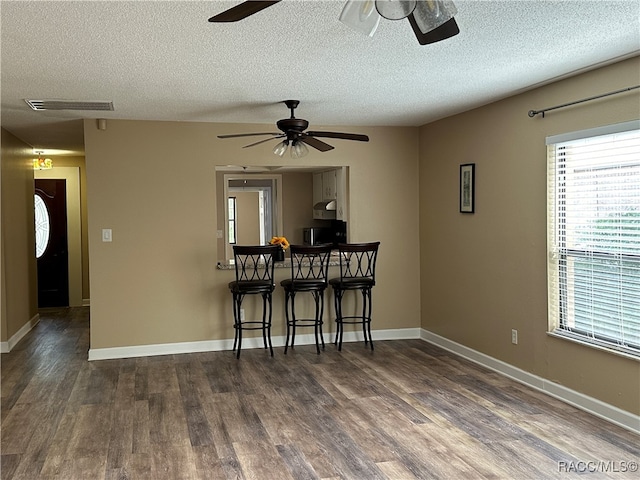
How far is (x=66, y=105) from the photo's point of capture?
502 cm

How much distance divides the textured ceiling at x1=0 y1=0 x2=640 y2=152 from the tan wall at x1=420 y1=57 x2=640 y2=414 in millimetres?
234

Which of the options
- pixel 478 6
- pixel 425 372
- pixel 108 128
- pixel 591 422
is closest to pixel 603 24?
pixel 478 6

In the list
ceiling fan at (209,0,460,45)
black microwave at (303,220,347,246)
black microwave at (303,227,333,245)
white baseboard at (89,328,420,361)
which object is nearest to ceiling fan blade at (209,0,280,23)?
ceiling fan at (209,0,460,45)

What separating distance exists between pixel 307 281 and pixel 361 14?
4190mm

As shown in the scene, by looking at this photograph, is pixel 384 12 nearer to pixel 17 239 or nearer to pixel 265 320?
pixel 265 320

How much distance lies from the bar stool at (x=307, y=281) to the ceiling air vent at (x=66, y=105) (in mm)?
2049

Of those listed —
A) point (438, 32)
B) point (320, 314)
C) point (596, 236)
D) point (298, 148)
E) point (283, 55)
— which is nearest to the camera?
point (438, 32)

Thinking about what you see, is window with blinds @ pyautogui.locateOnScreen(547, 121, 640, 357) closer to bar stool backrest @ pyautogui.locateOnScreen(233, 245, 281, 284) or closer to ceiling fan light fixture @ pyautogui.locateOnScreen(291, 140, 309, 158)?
ceiling fan light fixture @ pyautogui.locateOnScreen(291, 140, 309, 158)

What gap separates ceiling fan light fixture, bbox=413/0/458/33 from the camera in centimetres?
198

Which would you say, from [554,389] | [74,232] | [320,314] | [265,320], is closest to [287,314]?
[265,320]

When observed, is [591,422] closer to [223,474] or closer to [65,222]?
[223,474]

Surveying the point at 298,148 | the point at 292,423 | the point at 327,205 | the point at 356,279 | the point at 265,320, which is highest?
the point at 298,148

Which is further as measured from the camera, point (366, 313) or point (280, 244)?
point (366, 313)

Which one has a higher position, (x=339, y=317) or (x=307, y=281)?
(x=307, y=281)
